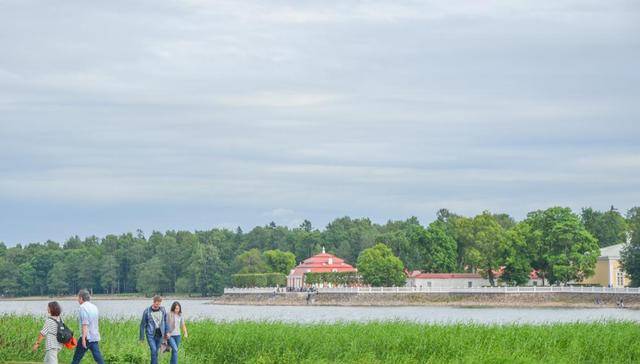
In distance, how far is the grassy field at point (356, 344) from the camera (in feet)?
93.9

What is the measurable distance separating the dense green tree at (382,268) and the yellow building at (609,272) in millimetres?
18384

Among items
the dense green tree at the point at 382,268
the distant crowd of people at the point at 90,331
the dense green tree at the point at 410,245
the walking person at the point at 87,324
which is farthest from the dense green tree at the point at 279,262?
the walking person at the point at 87,324

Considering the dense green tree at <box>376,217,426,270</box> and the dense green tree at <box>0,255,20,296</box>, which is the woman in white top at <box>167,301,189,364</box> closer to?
the dense green tree at <box>376,217,426,270</box>

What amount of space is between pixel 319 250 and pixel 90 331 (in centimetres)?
14179

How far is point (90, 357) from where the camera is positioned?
27.8m

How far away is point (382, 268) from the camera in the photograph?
117000 mm

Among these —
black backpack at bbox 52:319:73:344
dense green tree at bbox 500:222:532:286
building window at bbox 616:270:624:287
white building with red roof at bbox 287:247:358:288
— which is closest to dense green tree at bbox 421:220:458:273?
dense green tree at bbox 500:222:532:286

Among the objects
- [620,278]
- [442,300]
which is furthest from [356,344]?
[620,278]

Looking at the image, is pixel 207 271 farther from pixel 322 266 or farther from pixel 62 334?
pixel 62 334

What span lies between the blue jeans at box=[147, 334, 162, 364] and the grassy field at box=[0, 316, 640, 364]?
184cm

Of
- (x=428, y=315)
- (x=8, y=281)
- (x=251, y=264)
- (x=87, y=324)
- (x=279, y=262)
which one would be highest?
(x=279, y=262)

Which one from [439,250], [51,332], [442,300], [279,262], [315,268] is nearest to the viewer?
[51,332]

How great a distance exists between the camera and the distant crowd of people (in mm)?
22891

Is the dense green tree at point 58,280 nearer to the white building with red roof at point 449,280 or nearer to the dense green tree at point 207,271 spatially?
the dense green tree at point 207,271
